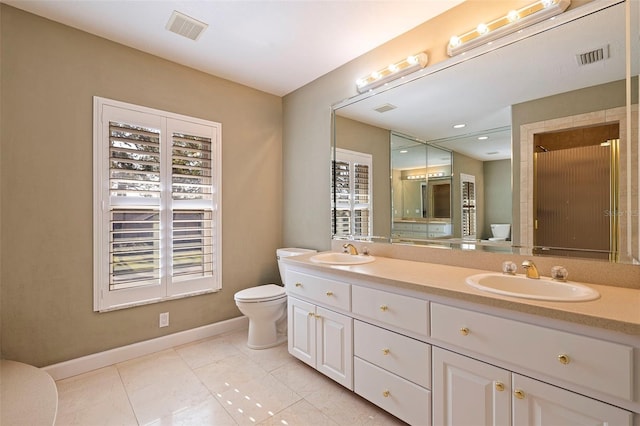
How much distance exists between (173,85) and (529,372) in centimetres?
320

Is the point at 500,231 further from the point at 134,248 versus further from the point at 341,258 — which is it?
the point at 134,248

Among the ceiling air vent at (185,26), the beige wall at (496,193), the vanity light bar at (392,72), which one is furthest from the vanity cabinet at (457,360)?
the ceiling air vent at (185,26)

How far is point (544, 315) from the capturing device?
110cm

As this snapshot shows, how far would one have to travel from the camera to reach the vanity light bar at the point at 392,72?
207 cm

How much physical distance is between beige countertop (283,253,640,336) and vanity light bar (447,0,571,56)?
141 centimetres

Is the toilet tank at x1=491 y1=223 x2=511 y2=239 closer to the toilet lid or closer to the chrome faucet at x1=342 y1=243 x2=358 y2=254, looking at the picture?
the chrome faucet at x1=342 y1=243 x2=358 y2=254

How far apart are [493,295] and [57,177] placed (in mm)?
2871

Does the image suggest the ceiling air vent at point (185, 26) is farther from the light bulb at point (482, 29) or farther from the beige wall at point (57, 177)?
the light bulb at point (482, 29)

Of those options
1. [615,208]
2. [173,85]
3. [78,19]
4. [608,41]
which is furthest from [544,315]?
[78,19]

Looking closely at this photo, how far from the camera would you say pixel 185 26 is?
2.14 metres

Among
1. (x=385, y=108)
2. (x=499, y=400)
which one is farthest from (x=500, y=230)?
(x=385, y=108)

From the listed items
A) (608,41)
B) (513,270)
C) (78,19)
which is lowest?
(513,270)

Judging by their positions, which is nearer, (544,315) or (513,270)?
(544,315)

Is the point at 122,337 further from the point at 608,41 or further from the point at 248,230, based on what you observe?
the point at 608,41
